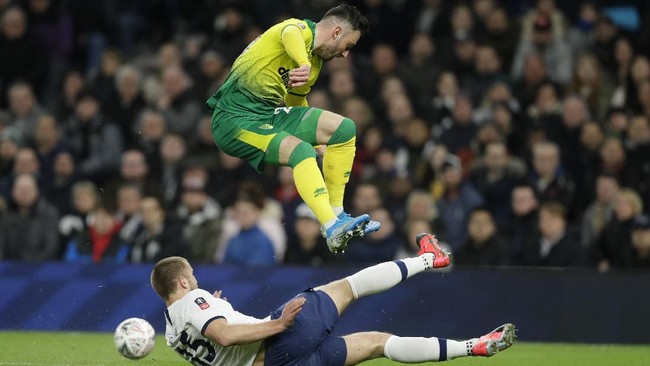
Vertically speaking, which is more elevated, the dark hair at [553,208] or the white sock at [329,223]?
the white sock at [329,223]

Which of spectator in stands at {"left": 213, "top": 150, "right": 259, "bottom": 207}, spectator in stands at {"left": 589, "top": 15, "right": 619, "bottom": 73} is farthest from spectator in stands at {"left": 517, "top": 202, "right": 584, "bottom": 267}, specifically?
spectator in stands at {"left": 213, "top": 150, "right": 259, "bottom": 207}

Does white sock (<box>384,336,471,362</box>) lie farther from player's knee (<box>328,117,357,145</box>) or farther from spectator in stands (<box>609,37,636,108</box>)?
spectator in stands (<box>609,37,636,108</box>)

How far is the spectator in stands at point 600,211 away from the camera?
15.8 metres

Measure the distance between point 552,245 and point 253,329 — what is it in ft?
19.3

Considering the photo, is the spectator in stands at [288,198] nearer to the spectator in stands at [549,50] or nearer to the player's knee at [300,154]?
the spectator in stands at [549,50]

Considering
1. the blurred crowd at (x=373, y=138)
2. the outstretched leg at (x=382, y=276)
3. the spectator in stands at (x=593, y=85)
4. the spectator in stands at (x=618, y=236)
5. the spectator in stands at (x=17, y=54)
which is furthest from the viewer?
the spectator in stands at (x=17, y=54)

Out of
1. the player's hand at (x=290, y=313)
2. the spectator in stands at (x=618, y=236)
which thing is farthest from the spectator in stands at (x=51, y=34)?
the player's hand at (x=290, y=313)

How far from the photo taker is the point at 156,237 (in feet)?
52.6

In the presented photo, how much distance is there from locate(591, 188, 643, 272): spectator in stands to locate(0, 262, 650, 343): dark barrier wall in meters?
0.58

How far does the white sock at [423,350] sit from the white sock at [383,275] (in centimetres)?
43

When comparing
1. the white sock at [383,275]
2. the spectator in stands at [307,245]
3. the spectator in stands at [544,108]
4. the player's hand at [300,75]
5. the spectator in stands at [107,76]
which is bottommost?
the white sock at [383,275]

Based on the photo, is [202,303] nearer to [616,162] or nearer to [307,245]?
[307,245]

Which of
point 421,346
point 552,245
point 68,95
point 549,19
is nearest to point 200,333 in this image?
point 421,346

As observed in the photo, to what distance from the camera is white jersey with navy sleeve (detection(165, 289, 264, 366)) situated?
1043 cm
